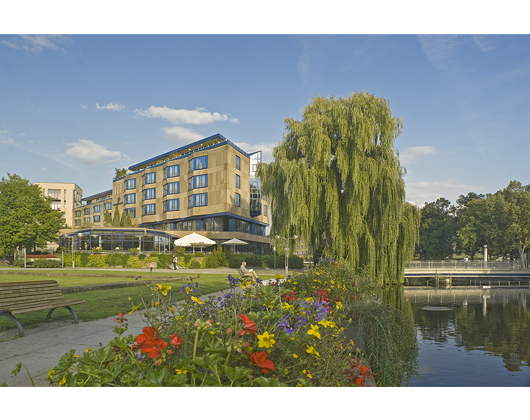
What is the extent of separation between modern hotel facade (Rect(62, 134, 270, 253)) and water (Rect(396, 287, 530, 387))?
30.3 metres

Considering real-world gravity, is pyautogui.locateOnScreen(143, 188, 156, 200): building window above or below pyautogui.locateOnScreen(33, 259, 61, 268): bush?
above

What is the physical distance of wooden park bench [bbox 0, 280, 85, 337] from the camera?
5781mm

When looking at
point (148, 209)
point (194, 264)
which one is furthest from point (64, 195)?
point (194, 264)

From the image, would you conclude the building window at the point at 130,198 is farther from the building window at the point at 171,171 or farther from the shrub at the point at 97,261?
the shrub at the point at 97,261

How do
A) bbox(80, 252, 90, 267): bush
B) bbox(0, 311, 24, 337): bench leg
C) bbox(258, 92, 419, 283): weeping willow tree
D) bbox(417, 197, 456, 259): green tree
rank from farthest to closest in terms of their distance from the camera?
bbox(417, 197, 456, 259): green tree
bbox(80, 252, 90, 267): bush
bbox(258, 92, 419, 283): weeping willow tree
bbox(0, 311, 24, 337): bench leg

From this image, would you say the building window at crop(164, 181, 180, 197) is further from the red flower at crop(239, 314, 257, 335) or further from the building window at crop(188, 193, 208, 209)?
the red flower at crop(239, 314, 257, 335)

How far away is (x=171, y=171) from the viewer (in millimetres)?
52719

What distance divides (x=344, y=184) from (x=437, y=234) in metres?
45.2

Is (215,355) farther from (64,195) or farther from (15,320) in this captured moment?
(64,195)

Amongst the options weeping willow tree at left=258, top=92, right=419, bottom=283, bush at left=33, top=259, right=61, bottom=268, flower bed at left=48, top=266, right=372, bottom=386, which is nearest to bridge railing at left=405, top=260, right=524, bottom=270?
weeping willow tree at left=258, top=92, right=419, bottom=283
